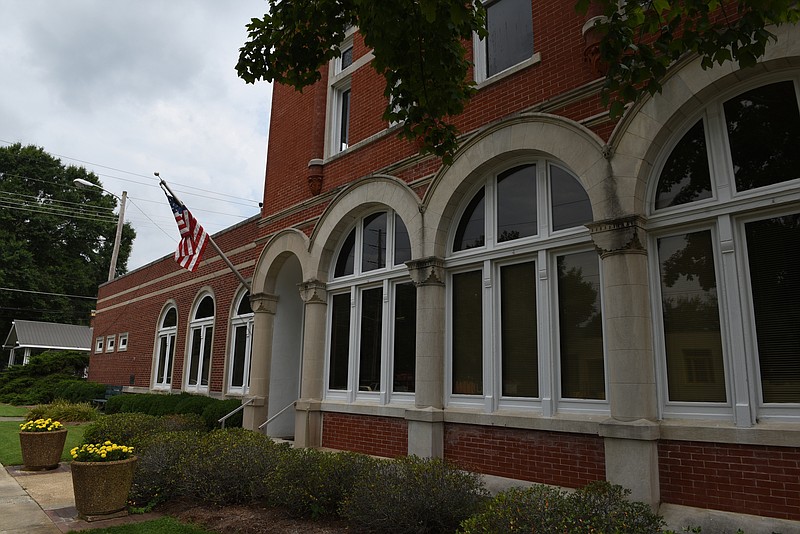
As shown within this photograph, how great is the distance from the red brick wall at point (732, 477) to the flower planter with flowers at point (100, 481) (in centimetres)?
651

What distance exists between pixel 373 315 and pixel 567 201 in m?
4.50

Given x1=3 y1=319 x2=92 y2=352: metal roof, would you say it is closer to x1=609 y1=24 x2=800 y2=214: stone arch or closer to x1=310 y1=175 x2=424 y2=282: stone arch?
x1=310 y1=175 x2=424 y2=282: stone arch

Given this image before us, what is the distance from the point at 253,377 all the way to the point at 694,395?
9.60m

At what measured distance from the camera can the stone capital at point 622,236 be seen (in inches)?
255

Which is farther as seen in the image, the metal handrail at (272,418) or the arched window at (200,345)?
the arched window at (200,345)

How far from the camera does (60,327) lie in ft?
140

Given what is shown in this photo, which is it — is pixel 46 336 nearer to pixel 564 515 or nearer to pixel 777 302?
pixel 564 515

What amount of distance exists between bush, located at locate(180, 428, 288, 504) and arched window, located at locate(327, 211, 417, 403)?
264 cm

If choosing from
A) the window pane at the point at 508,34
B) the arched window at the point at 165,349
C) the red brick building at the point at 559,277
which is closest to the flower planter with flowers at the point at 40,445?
the red brick building at the point at 559,277

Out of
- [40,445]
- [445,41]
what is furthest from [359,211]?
[40,445]

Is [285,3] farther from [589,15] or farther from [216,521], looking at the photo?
[216,521]

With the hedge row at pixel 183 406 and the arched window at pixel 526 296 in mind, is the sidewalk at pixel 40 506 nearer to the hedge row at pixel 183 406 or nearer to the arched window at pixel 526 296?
the hedge row at pixel 183 406

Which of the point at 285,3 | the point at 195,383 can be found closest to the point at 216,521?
the point at 285,3

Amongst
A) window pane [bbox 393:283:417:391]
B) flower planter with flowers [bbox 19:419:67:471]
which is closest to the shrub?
flower planter with flowers [bbox 19:419:67:471]
